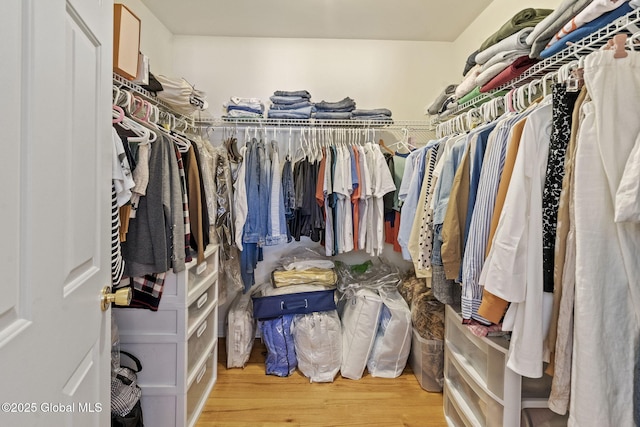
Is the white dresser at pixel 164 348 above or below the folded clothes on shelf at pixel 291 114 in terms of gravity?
below

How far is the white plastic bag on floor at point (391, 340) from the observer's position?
199 cm

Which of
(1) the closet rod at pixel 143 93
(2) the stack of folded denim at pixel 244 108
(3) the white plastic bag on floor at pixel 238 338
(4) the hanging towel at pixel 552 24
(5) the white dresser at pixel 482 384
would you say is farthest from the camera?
(2) the stack of folded denim at pixel 244 108

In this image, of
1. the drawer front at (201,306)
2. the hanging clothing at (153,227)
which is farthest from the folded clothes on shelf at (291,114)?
the drawer front at (201,306)

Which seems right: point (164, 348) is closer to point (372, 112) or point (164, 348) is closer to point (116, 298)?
point (116, 298)

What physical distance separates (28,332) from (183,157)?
52.3 inches

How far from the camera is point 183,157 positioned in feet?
5.45

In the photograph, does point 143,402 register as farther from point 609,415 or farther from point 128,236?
point 609,415

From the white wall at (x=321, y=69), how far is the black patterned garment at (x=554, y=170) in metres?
1.71

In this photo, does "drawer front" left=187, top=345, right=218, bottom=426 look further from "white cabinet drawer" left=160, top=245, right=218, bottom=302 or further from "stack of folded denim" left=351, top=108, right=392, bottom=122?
"stack of folded denim" left=351, top=108, right=392, bottom=122

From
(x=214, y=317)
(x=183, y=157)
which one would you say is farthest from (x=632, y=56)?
(x=214, y=317)

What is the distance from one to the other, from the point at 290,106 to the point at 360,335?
1.69m

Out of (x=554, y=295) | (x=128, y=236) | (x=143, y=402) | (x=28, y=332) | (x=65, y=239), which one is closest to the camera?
(x=28, y=332)

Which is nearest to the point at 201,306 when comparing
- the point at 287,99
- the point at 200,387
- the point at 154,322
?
the point at 154,322

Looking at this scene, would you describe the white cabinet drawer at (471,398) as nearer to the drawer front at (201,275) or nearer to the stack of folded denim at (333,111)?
the drawer front at (201,275)
